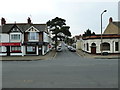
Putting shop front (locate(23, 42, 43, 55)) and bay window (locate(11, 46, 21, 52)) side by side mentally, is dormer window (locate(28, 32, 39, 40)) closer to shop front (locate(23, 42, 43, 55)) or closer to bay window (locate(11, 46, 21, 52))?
shop front (locate(23, 42, 43, 55))

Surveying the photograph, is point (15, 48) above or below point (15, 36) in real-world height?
below

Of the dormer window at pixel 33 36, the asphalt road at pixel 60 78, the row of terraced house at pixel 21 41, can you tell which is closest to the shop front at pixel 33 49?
the row of terraced house at pixel 21 41

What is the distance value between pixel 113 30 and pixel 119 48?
13.9 metres

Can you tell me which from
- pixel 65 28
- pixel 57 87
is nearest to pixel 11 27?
pixel 65 28

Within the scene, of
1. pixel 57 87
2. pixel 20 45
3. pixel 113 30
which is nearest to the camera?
pixel 57 87

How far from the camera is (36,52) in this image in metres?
43.8

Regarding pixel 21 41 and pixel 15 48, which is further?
pixel 15 48

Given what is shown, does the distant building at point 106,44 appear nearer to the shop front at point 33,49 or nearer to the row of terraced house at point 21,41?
the row of terraced house at point 21,41

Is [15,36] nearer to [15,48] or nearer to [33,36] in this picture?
[15,48]

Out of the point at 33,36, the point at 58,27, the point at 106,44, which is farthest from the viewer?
the point at 58,27

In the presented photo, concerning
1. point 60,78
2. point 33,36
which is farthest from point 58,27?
point 60,78

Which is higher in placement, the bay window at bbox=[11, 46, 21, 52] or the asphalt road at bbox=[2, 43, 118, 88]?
the bay window at bbox=[11, 46, 21, 52]

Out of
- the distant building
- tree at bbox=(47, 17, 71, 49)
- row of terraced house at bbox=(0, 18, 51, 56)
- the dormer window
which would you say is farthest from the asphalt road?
tree at bbox=(47, 17, 71, 49)

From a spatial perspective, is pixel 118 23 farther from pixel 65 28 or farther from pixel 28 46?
pixel 28 46
